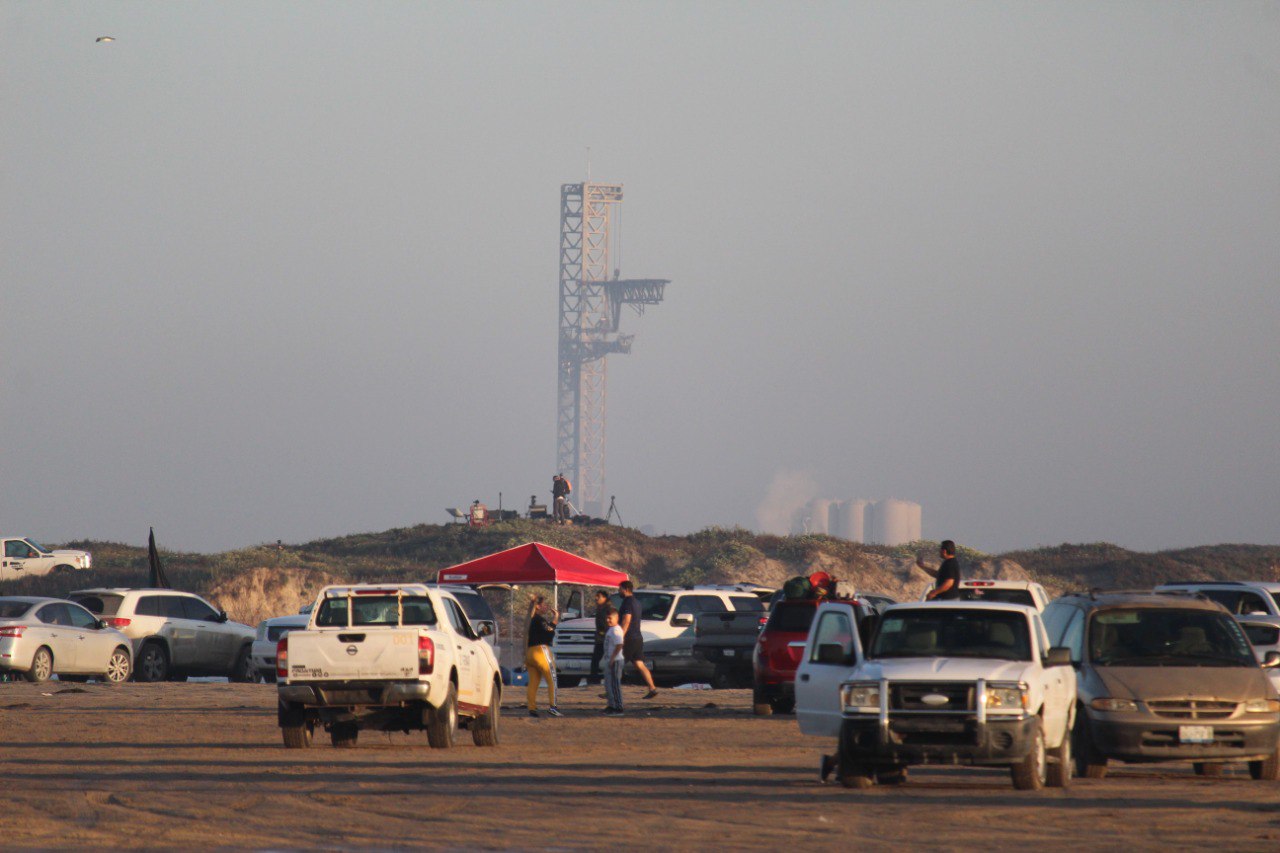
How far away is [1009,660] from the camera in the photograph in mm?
14430

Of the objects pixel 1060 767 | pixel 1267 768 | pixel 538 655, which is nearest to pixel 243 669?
pixel 538 655

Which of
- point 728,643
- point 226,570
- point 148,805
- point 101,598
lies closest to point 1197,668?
point 148,805

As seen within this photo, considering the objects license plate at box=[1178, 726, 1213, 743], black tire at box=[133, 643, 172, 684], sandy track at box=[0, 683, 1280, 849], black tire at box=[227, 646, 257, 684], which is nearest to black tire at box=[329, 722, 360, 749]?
sandy track at box=[0, 683, 1280, 849]

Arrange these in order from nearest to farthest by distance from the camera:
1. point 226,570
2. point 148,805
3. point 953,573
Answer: point 148,805
point 953,573
point 226,570

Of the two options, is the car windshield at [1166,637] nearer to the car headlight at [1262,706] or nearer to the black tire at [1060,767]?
the car headlight at [1262,706]

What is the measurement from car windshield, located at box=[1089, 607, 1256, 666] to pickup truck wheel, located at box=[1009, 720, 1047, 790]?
181 cm

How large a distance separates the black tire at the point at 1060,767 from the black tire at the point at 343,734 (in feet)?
24.8

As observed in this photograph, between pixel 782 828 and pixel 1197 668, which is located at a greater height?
pixel 1197 668

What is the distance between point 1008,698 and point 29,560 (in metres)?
41.6

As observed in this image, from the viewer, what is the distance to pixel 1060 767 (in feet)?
47.8

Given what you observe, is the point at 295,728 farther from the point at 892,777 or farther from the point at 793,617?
the point at 793,617

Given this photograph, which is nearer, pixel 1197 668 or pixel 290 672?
pixel 1197 668

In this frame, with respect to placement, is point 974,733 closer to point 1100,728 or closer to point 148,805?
point 1100,728

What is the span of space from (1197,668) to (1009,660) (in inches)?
82.1
